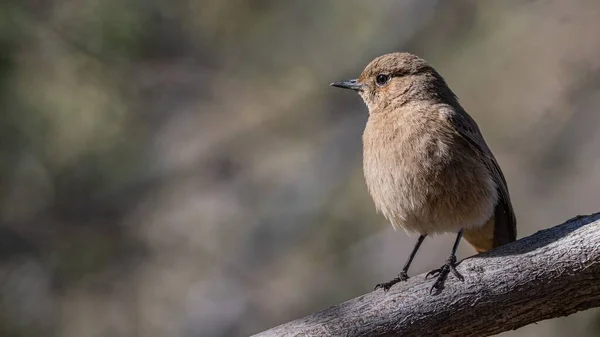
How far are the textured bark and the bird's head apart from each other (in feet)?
4.98

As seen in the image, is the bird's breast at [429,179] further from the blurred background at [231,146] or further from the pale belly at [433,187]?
the blurred background at [231,146]

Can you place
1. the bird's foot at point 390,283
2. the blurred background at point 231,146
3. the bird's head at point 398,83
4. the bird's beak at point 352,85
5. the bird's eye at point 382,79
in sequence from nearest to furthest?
the bird's foot at point 390,283
the bird's head at point 398,83
the bird's eye at point 382,79
the bird's beak at point 352,85
the blurred background at point 231,146

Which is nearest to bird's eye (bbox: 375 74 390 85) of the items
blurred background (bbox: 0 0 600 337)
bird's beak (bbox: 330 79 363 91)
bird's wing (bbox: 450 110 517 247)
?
bird's beak (bbox: 330 79 363 91)

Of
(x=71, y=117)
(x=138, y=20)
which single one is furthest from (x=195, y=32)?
(x=71, y=117)

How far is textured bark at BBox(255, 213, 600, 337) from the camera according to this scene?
4156mm

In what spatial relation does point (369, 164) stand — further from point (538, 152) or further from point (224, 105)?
point (224, 105)

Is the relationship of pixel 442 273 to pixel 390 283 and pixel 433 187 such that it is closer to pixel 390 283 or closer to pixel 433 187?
pixel 390 283

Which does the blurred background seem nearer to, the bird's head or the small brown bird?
the small brown bird

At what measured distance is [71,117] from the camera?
788cm

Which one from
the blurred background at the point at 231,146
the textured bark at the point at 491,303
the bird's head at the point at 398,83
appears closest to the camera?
the textured bark at the point at 491,303

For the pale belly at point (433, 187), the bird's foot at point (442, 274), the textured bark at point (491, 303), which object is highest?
the pale belly at point (433, 187)

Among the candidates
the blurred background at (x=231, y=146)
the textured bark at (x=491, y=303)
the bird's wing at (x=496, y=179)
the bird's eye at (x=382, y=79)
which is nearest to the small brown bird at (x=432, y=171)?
the bird's wing at (x=496, y=179)

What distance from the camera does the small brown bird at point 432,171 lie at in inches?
193

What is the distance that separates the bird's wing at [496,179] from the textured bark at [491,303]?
980mm
